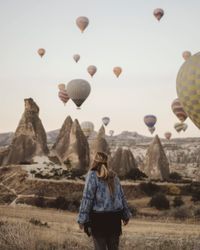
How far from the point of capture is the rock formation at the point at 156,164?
56.2 meters

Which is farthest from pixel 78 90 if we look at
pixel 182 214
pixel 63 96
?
pixel 182 214

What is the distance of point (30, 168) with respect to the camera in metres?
42.3

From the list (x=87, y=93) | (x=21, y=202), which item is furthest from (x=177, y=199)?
(x=87, y=93)

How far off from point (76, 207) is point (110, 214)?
24.7 m

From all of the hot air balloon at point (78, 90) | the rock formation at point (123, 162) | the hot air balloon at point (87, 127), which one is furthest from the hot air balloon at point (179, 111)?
the hot air balloon at point (87, 127)

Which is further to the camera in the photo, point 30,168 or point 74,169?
point 74,169

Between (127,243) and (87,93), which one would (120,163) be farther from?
(127,243)

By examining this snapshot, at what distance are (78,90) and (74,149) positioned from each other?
700cm

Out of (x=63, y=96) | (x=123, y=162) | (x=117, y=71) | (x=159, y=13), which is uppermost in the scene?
(x=159, y=13)

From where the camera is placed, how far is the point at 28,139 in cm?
5084

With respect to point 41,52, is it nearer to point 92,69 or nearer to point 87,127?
point 92,69

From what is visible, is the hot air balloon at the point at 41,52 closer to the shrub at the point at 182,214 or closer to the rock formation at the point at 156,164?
the rock formation at the point at 156,164

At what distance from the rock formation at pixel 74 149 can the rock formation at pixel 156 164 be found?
9509 mm

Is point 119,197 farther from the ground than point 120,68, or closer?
closer
